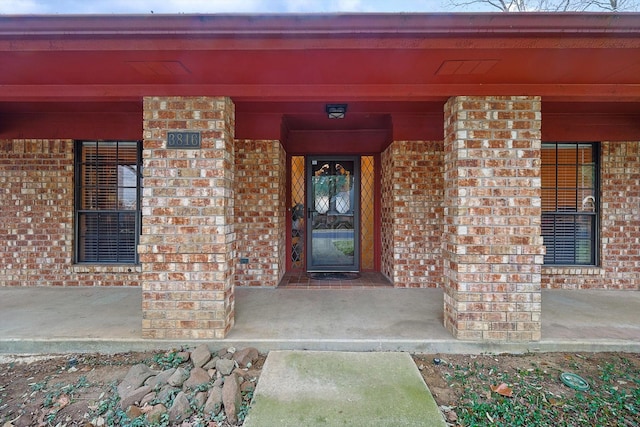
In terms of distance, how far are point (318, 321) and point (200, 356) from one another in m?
1.15

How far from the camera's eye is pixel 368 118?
4.68m

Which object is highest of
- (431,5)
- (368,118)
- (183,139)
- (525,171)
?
(431,5)

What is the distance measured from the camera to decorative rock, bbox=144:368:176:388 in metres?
2.27

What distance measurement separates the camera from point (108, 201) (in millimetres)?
4812

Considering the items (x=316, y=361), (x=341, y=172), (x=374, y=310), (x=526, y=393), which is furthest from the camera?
(x=341, y=172)

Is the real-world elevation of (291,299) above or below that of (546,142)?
below

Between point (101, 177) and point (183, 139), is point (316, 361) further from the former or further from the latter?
point (101, 177)

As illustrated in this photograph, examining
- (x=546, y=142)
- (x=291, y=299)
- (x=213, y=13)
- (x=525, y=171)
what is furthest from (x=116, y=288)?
(x=546, y=142)

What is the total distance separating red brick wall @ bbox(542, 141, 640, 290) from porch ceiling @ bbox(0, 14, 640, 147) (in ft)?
7.12

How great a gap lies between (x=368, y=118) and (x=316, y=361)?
3.41 metres

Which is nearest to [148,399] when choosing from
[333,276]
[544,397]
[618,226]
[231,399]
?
[231,399]

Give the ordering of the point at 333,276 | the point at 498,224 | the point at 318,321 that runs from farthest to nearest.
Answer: the point at 333,276 < the point at 318,321 < the point at 498,224

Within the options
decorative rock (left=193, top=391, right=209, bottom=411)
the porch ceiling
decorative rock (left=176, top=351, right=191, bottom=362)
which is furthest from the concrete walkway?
the porch ceiling

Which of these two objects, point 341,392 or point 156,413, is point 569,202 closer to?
point 341,392
